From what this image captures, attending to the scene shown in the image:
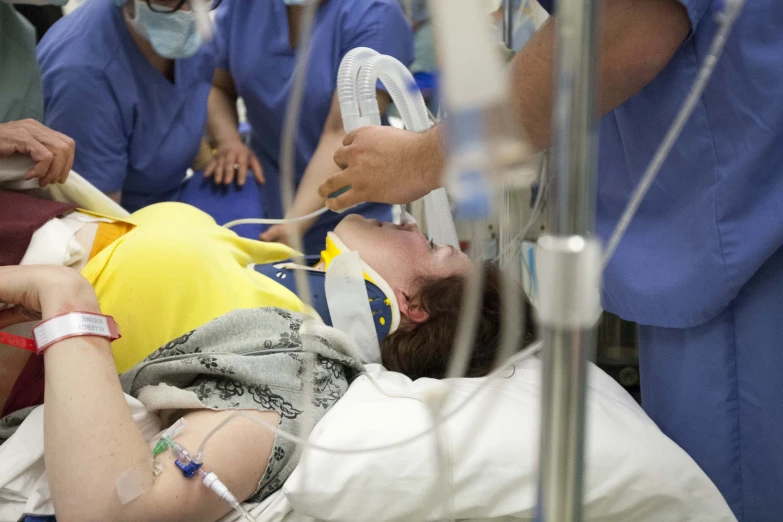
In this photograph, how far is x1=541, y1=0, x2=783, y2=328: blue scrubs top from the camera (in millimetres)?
903

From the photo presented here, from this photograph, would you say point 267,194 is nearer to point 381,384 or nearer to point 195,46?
point 195,46

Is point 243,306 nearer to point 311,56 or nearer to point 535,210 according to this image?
point 535,210

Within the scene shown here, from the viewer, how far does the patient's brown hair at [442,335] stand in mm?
1445

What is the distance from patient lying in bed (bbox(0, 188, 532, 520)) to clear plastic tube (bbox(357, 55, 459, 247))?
99mm

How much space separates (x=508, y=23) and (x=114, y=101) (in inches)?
43.6

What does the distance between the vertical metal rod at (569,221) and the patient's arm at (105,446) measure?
0.62m

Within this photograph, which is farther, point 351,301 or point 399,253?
point 399,253

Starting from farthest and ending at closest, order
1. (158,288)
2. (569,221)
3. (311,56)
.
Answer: (311,56) → (158,288) → (569,221)

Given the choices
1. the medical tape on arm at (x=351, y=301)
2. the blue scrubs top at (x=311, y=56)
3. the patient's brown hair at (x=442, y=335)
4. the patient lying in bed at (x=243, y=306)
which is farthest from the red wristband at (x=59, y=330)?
the blue scrubs top at (x=311, y=56)

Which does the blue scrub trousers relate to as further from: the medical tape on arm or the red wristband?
the red wristband

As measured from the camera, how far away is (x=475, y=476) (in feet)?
3.67

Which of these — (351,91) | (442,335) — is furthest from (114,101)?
(442,335)

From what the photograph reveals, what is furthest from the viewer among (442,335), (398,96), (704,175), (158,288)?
(398,96)

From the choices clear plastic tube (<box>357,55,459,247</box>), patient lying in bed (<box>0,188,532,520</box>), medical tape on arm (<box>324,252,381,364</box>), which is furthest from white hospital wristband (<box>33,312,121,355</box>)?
clear plastic tube (<box>357,55,459,247</box>)
